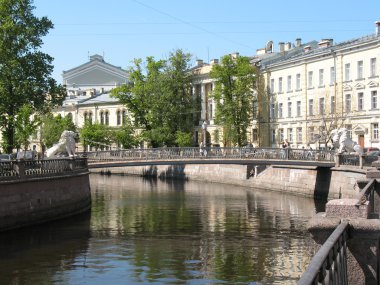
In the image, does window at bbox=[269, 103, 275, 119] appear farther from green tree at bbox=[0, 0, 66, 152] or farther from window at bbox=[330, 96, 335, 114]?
green tree at bbox=[0, 0, 66, 152]

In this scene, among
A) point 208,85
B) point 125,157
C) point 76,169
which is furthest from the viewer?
point 208,85

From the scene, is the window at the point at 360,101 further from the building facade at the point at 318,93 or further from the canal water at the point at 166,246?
the canal water at the point at 166,246

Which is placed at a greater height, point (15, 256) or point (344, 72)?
point (344, 72)

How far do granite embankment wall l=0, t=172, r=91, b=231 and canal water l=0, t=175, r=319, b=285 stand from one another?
610 mm

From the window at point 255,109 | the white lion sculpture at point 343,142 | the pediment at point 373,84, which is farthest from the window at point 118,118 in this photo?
the white lion sculpture at point 343,142

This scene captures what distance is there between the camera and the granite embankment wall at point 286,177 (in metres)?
41.4

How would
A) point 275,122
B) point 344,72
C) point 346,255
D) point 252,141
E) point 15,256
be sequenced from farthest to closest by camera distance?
point 252,141, point 275,122, point 344,72, point 15,256, point 346,255

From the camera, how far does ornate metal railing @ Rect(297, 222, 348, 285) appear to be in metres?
5.50

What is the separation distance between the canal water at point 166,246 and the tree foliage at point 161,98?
3506cm

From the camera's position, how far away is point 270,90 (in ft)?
226

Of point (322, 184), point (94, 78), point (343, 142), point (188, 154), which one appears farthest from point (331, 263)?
point (94, 78)

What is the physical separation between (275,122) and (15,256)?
161ft

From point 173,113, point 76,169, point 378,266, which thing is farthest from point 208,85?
point 378,266

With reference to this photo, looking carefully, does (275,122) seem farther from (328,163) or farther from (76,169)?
(76,169)
